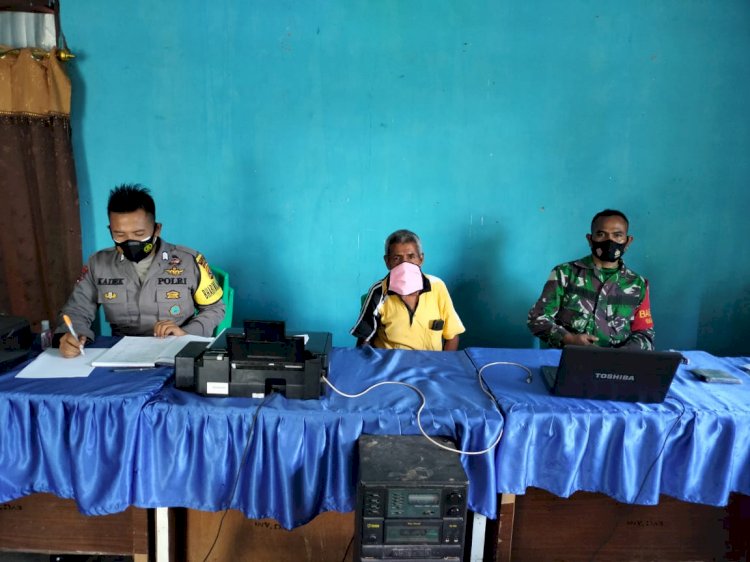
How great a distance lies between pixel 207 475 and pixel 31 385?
0.61 metres

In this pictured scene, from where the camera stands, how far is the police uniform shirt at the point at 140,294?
221cm

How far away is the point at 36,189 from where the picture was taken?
9.50ft

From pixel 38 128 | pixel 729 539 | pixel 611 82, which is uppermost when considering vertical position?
pixel 611 82

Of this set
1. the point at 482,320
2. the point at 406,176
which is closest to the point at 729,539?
the point at 482,320

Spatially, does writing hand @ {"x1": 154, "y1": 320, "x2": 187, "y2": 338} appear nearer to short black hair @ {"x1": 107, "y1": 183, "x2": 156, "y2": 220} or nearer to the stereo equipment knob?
short black hair @ {"x1": 107, "y1": 183, "x2": 156, "y2": 220}

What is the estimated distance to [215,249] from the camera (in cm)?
304

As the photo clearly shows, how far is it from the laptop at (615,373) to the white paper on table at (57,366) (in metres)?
1.53

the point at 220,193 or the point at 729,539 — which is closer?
the point at 729,539

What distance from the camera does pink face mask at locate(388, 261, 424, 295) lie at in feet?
7.11

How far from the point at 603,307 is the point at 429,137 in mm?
1338

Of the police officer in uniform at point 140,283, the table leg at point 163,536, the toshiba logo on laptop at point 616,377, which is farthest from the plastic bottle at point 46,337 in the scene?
the toshiba logo on laptop at point 616,377

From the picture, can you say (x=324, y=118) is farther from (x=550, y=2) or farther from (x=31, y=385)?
(x=31, y=385)

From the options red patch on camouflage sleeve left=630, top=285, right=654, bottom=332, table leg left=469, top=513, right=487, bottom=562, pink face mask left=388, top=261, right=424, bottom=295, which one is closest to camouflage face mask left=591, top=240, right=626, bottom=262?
red patch on camouflage sleeve left=630, top=285, right=654, bottom=332

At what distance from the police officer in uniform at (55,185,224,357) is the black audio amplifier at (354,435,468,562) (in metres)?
1.23
